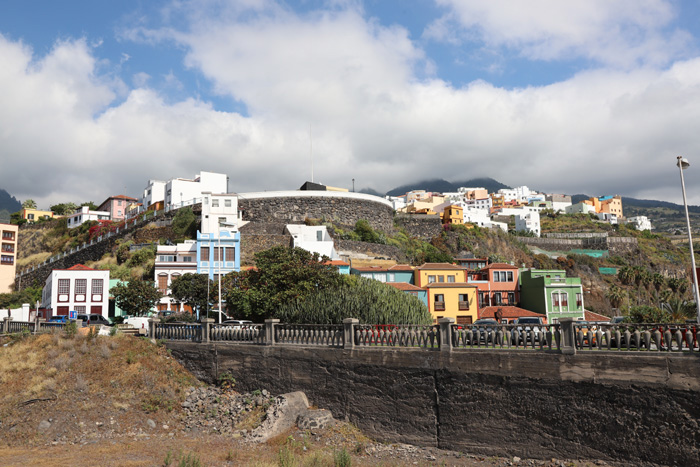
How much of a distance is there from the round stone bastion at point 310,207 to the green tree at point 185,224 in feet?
26.1

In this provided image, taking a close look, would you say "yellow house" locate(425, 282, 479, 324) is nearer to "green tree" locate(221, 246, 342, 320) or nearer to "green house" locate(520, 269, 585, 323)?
"green house" locate(520, 269, 585, 323)

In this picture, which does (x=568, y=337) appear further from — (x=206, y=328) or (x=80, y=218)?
(x=80, y=218)

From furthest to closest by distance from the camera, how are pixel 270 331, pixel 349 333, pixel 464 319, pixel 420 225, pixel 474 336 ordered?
1. pixel 420 225
2. pixel 464 319
3. pixel 270 331
4. pixel 349 333
5. pixel 474 336

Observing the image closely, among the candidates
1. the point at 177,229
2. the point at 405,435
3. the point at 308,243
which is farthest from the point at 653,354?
the point at 177,229

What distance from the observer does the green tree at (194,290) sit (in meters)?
39.8

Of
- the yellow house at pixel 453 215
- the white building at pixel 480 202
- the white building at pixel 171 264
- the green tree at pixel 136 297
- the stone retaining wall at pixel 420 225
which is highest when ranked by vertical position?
the white building at pixel 480 202

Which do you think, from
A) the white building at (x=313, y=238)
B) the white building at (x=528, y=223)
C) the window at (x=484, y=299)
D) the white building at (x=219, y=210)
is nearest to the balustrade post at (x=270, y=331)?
the white building at (x=313, y=238)

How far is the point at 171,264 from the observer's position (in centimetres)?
5100

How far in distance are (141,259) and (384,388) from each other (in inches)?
1686

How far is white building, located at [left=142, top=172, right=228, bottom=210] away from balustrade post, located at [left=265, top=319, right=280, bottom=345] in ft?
172

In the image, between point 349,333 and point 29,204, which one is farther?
point 29,204

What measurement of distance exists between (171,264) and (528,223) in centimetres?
9853

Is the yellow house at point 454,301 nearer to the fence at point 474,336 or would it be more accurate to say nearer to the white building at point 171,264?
the white building at point 171,264

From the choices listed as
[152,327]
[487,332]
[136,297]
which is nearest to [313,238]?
[136,297]
